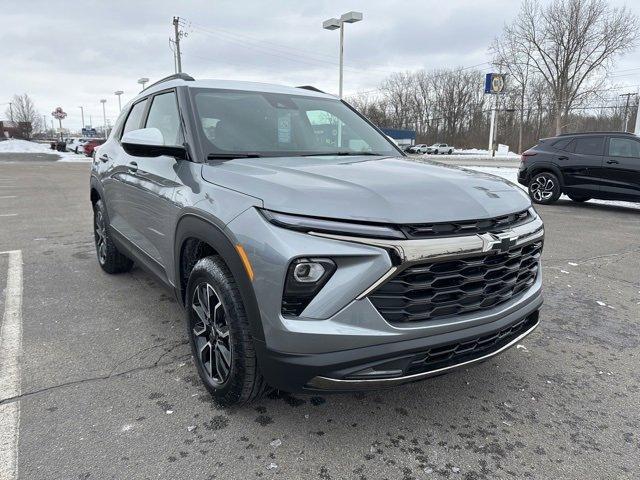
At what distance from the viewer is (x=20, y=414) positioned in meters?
2.57

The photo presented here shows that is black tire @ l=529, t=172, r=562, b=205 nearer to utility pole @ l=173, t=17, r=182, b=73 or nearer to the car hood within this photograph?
the car hood

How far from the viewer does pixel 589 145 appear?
10.2 m

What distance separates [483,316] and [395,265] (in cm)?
59

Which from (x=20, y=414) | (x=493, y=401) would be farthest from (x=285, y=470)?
(x=20, y=414)

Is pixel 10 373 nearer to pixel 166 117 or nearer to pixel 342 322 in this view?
pixel 166 117

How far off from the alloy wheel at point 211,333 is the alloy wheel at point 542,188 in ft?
33.4

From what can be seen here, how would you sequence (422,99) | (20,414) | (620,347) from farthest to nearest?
1. (422,99)
2. (620,347)
3. (20,414)

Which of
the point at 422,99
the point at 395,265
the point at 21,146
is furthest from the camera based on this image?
the point at 422,99

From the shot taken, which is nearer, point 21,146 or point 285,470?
point 285,470

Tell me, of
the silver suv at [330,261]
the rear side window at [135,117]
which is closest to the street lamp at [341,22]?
the rear side window at [135,117]

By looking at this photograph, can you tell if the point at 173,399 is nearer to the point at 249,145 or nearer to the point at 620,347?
the point at 249,145

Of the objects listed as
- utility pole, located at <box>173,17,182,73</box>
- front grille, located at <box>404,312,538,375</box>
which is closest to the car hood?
front grille, located at <box>404,312,538,375</box>

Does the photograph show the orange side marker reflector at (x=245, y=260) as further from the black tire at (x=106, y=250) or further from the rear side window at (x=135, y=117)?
the black tire at (x=106, y=250)

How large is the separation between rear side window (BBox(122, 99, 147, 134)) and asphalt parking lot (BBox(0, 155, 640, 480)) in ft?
5.20
